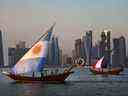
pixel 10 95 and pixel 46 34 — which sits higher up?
pixel 46 34

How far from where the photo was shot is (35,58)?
397 ft

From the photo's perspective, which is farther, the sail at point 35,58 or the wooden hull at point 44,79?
the wooden hull at point 44,79

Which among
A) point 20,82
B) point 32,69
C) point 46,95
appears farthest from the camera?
point 20,82

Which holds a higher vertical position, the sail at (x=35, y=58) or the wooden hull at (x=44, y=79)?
the sail at (x=35, y=58)

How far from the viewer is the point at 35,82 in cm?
12475

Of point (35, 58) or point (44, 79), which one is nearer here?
point (35, 58)

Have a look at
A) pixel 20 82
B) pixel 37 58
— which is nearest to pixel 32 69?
pixel 37 58

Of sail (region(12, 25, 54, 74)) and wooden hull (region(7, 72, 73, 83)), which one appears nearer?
sail (region(12, 25, 54, 74))

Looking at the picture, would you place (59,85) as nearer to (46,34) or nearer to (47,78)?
(47,78)

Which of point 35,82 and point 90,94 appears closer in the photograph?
point 90,94

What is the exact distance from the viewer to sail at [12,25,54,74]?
118938 millimetres

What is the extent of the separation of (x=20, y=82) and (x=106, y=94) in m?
36.4

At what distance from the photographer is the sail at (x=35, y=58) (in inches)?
4683

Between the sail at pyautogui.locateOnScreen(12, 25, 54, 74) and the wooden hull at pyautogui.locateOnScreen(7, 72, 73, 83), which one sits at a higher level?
the sail at pyautogui.locateOnScreen(12, 25, 54, 74)
